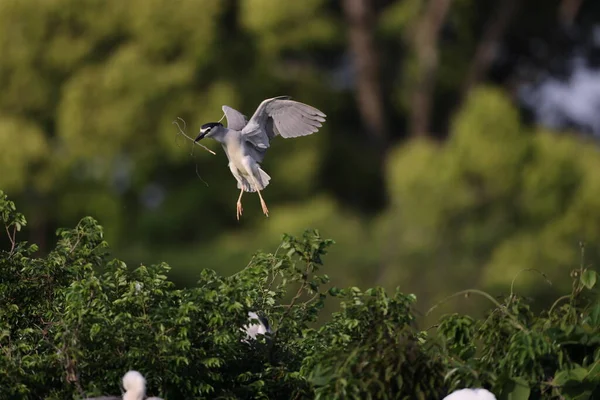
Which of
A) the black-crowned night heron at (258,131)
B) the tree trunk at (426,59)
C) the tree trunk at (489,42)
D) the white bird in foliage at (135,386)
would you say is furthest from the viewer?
the tree trunk at (489,42)

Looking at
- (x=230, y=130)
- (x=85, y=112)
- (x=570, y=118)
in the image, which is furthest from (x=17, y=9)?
(x=230, y=130)

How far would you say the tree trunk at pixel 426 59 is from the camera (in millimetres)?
30656

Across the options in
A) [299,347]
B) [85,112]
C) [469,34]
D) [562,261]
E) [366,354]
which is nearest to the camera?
[366,354]

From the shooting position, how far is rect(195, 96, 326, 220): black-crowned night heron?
23.2 feet

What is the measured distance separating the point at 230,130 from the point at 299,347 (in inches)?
47.0

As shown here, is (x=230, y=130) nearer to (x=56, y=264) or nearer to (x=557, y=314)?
(x=56, y=264)

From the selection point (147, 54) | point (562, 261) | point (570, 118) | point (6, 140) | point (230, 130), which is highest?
point (570, 118)

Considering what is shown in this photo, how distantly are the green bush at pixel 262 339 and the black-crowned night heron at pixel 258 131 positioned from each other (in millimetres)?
604

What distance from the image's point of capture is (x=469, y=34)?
3294cm

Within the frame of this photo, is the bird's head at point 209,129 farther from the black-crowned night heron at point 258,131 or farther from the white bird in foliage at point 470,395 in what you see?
the white bird in foliage at point 470,395

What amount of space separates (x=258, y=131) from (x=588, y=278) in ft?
6.11

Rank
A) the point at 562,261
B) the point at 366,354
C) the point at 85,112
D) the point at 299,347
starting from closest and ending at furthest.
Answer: the point at 366,354
the point at 299,347
the point at 562,261
the point at 85,112

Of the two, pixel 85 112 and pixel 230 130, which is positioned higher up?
pixel 85 112

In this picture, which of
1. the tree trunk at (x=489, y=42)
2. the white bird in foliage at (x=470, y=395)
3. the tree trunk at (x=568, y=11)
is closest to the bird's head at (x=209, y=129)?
the white bird in foliage at (x=470, y=395)
